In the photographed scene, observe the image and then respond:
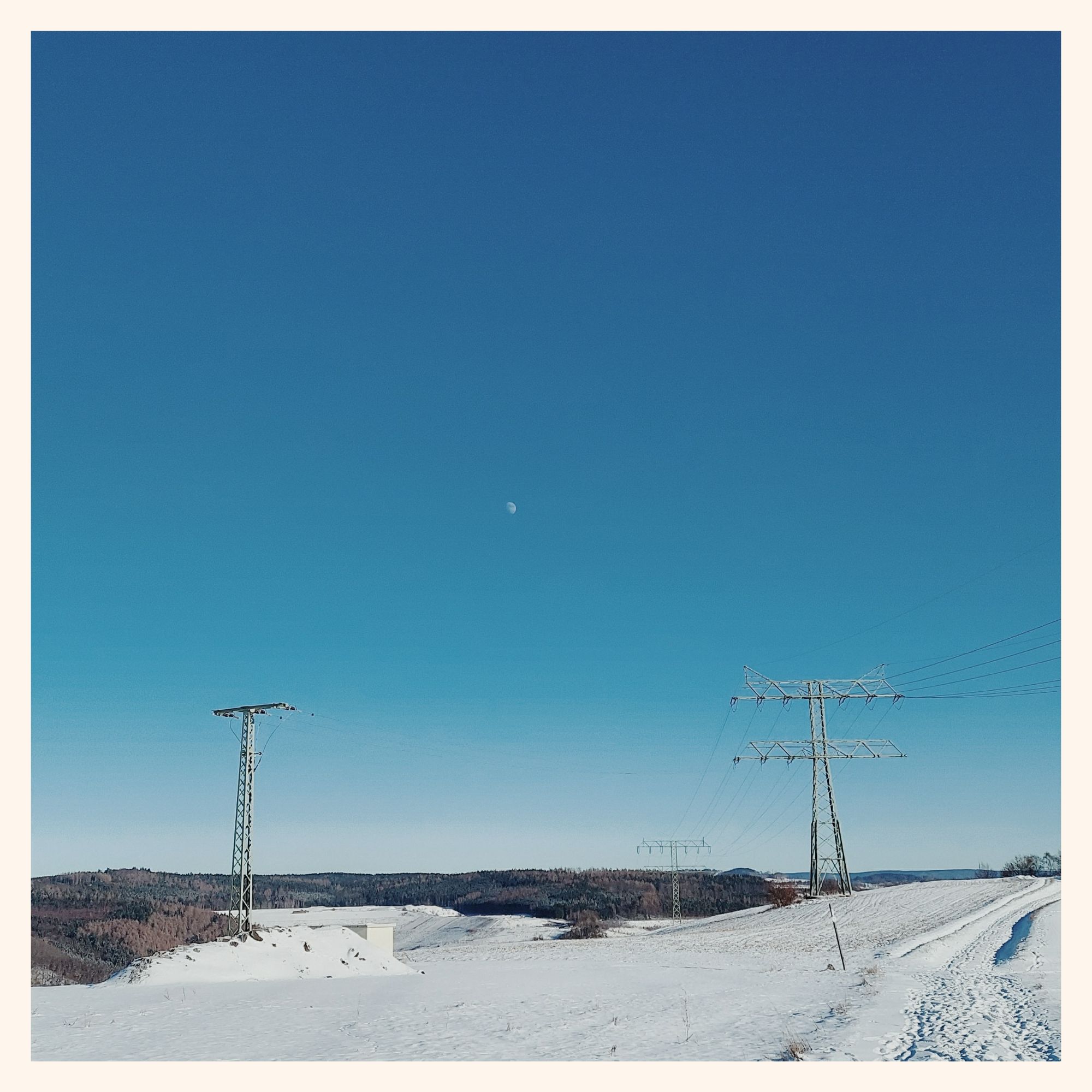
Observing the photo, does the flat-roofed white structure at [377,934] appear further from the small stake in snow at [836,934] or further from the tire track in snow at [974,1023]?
the tire track in snow at [974,1023]

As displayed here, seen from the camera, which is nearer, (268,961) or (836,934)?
(836,934)

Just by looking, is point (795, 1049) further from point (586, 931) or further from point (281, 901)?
point (281, 901)

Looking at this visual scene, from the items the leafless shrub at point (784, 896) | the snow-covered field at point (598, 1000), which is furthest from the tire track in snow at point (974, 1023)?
the leafless shrub at point (784, 896)

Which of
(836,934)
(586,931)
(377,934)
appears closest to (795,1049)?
(836,934)

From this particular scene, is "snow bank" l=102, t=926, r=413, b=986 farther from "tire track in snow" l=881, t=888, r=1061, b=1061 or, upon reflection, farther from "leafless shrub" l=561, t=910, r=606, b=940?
"leafless shrub" l=561, t=910, r=606, b=940
